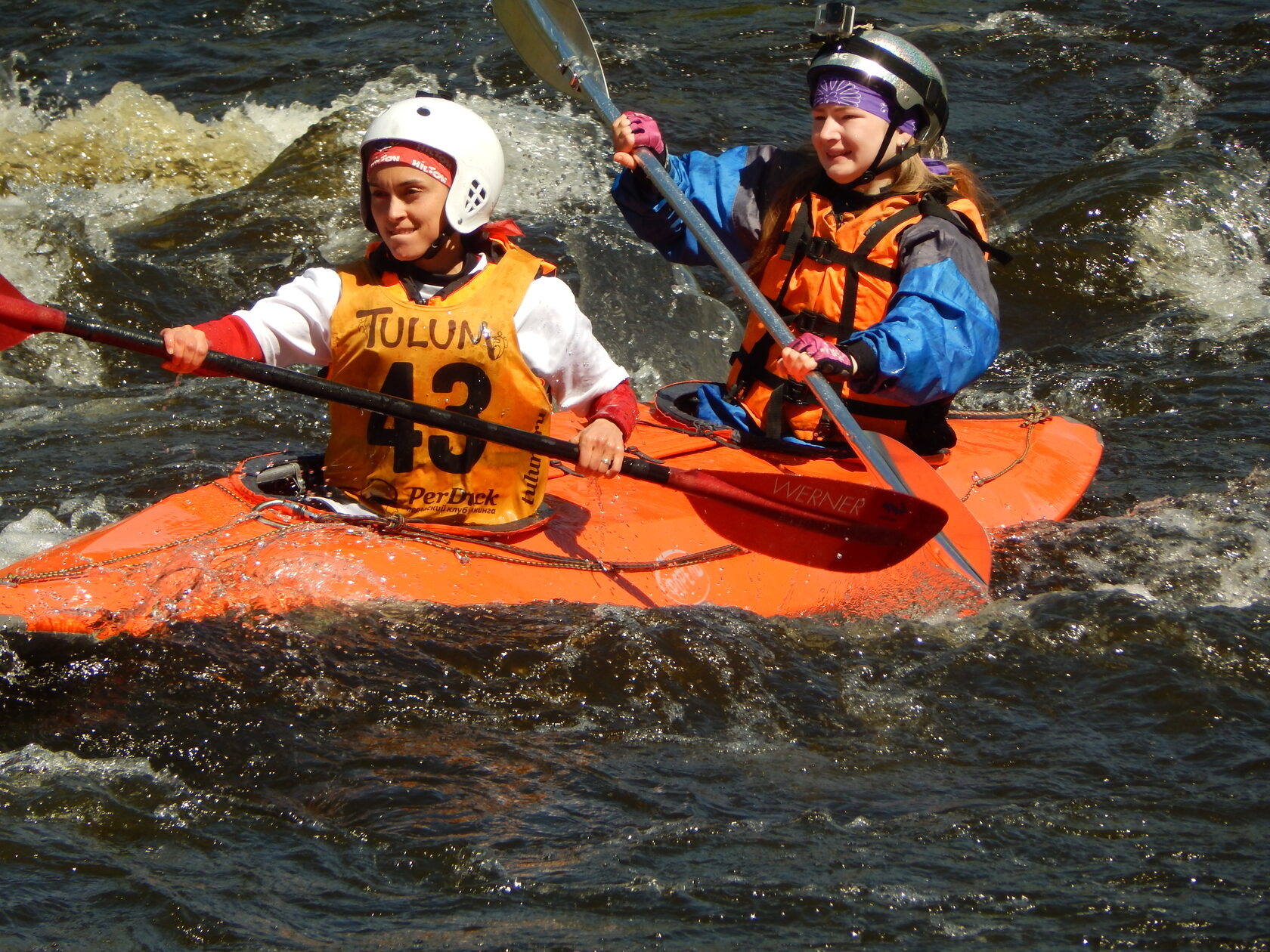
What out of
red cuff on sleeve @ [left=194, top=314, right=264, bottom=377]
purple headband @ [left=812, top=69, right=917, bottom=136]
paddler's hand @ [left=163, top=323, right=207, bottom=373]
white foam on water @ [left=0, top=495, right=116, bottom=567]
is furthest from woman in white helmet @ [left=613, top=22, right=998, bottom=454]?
white foam on water @ [left=0, top=495, right=116, bottom=567]

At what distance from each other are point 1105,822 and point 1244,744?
21.7 inches

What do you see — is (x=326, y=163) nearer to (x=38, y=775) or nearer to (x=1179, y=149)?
(x=1179, y=149)

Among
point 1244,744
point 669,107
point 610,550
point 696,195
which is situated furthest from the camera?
point 669,107

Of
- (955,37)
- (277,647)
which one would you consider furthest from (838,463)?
(955,37)

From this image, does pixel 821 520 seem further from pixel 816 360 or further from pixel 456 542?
pixel 456 542

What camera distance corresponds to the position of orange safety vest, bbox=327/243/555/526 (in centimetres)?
340

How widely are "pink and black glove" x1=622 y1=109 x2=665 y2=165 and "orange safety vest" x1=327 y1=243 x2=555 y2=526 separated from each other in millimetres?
957

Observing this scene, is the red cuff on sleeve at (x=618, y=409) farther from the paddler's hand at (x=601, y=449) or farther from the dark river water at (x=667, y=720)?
the dark river water at (x=667, y=720)

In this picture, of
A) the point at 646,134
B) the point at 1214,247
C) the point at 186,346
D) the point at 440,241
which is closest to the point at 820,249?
the point at 646,134

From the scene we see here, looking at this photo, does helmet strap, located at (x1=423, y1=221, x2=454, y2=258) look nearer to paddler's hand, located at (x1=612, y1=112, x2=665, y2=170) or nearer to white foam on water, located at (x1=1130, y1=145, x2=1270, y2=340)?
paddler's hand, located at (x1=612, y1=112, x2=665, y2=170)

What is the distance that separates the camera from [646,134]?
4.37 meters

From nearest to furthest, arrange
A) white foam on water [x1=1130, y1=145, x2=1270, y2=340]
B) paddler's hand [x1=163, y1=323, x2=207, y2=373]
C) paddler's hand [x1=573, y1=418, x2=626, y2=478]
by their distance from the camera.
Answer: paddler's hand [x1=163, y1=323, x2=207, y2=373] → paddler's hand [x1=573, y1=418, x2=626, y2=478] → white foam on water [x1=1130, y1=145, x2=1270, y2=340]

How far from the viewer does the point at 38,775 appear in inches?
116

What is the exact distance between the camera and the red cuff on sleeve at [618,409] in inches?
137
